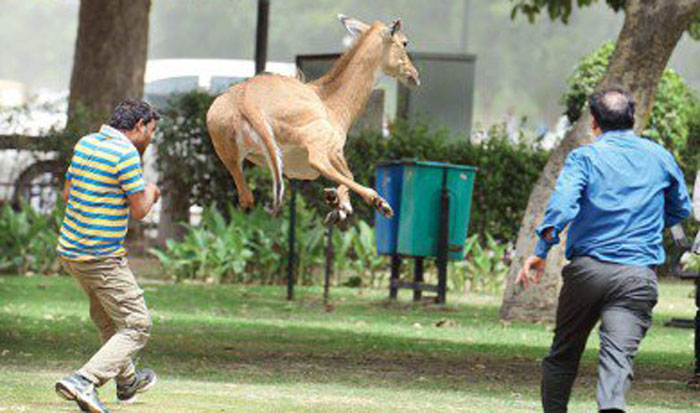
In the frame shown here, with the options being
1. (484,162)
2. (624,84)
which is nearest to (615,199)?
(624,84)

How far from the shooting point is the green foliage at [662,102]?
24.8 metres

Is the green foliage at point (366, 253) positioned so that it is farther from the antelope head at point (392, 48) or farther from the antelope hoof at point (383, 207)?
the antelope hoof at point (383, 207)

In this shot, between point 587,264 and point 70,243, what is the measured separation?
9.93ft

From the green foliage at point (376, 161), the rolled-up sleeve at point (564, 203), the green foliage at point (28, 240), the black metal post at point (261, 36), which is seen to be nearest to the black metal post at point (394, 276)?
the green foliage at point (376, 161)

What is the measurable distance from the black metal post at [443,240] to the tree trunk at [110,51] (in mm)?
6797

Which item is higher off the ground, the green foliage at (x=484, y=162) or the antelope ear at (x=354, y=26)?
the antelope ear at (x=354, y=26)

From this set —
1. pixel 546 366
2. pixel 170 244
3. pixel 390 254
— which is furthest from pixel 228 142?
pixel 170 244

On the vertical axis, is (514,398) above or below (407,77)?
below

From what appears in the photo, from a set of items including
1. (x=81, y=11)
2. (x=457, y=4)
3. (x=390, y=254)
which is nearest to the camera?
(x=390, y=254)

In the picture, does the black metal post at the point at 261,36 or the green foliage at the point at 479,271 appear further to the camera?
the black metal post at the point at 261,36

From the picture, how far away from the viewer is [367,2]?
4991 cm

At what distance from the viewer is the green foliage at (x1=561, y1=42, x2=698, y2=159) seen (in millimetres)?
24844

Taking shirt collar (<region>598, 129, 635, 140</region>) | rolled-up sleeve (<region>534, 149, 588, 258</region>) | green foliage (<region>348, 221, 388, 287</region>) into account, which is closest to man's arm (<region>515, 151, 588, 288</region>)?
rolled-up sleeve (<region>534, 149, 588, 258</region>)

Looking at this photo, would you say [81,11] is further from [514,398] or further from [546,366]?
[546,366]
